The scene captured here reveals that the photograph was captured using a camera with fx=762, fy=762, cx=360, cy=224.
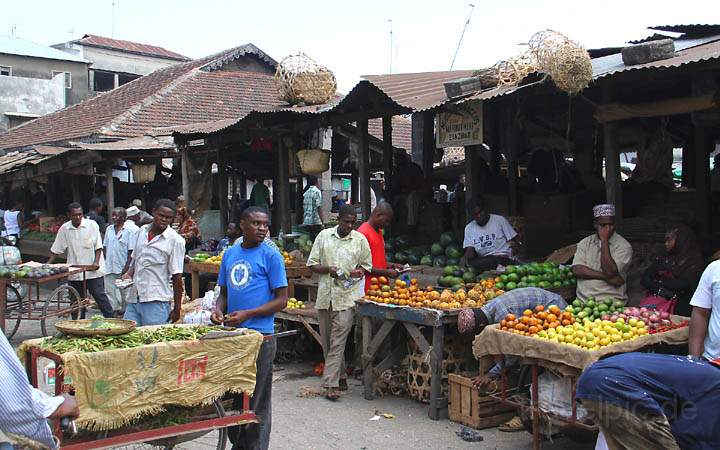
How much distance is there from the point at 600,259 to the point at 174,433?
14.9ft

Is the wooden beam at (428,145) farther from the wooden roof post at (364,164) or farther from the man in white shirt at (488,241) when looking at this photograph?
the man in white shirt at (488,241)

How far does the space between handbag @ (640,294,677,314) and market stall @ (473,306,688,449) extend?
1.70 ft

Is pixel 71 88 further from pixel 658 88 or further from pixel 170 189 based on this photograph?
pixel 658 88

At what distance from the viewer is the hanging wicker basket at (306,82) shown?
40.0 feet

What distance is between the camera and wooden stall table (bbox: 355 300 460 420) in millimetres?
7230

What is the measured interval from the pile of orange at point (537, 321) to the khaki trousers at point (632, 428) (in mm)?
1899

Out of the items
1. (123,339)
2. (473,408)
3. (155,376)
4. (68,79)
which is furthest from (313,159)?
(68,79)

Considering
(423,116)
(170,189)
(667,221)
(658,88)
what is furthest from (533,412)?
(170,189)

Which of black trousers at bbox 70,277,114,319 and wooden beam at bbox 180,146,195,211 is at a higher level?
wooden beam at bbox 180,146,195,211

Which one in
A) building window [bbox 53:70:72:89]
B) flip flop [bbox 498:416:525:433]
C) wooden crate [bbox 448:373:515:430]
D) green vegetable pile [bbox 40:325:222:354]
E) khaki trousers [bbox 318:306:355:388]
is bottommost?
flip flop [bbox 498:416:525:433]

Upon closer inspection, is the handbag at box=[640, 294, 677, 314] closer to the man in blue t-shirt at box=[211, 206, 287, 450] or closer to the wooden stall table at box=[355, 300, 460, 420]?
the wooden stall table at box=[355, 300, 460, 420]

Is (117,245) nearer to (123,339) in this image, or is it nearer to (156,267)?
(156,267)

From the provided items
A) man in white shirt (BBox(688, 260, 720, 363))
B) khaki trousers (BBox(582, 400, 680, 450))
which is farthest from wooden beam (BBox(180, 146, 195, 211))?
khaki trousers (BBox(582, 400, 680, 450))

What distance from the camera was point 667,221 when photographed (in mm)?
9102
